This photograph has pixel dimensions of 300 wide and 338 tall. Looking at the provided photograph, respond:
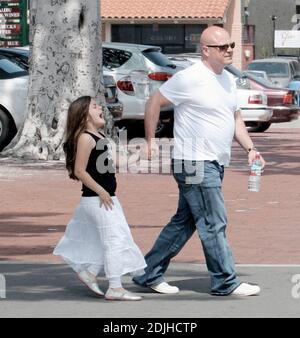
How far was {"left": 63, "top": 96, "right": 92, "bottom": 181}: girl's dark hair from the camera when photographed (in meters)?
9.52

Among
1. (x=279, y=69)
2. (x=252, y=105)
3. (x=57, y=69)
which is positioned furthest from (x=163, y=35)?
(x=57, y=69)

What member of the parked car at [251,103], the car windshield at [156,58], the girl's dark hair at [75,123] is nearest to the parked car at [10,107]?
the car windshield at [156,58]

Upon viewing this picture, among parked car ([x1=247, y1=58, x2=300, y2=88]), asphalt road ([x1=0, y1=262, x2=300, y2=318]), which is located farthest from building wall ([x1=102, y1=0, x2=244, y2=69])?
asphalt road ([x1=0, y1=262, x2=300, y2=318])

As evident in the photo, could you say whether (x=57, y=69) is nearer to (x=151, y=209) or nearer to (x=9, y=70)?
(x=9, y=70)

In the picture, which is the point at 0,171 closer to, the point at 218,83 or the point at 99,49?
the point at 99,49

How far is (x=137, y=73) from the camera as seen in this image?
25266 mm

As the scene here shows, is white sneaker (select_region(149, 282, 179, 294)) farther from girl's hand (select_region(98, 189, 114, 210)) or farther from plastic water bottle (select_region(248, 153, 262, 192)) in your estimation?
plastic water bottle (select_region(248, 153, 262, 192))

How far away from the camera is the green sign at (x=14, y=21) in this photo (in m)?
39.3

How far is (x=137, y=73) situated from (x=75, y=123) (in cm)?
1580

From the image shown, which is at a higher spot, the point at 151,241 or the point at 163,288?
the point at 163,288

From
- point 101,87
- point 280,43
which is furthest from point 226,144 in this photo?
point 280,43

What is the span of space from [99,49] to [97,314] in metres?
12.4

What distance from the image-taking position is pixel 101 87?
20.9 m

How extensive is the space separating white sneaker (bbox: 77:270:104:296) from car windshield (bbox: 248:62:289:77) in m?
33.6
